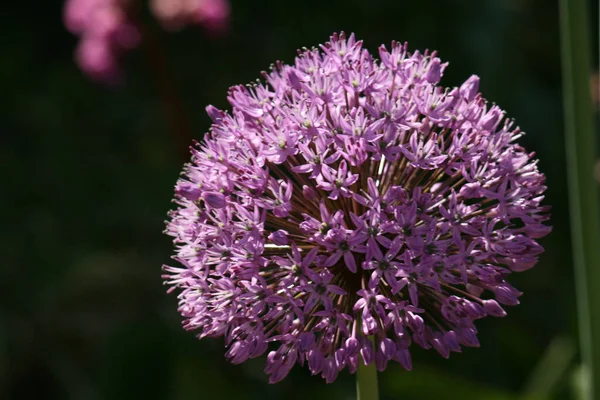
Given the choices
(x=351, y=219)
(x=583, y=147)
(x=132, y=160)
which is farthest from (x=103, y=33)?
(x=583, y=147)

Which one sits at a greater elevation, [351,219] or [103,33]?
[103,33]

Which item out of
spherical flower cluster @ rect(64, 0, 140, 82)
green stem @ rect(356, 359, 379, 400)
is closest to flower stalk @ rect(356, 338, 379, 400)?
green stem @ rect(356, 359, 379, 400)

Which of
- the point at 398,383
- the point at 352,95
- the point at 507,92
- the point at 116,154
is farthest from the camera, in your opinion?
the point at 116,154

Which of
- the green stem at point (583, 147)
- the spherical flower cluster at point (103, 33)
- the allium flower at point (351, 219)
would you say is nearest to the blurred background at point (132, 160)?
the spherical flower cluster at point (103, 33)

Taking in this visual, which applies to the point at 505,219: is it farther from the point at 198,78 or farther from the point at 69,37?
the point at 69,37

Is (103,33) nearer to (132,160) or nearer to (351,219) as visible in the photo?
(132,160)

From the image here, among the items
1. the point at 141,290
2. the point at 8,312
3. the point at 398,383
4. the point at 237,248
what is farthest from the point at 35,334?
the point at 237,248
